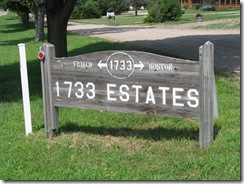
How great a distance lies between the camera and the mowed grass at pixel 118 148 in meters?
→ 4.32

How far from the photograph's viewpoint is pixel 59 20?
10414mm

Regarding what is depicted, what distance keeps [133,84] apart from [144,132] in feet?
3.07

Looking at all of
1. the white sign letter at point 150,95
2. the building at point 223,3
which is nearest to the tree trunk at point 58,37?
the white sign letter at point 150,95

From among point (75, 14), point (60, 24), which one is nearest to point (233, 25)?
point (60, 24)

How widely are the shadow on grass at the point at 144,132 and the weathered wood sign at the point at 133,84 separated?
Answer: 19.1 inches

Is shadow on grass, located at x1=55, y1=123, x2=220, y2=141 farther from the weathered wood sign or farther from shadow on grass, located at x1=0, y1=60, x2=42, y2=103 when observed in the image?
shadow on grass, located at x1=0, y1=60, x2=42, y2=103

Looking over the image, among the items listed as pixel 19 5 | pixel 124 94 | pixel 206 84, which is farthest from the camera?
pixel 19 5

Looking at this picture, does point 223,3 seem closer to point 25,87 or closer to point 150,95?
point 25,87

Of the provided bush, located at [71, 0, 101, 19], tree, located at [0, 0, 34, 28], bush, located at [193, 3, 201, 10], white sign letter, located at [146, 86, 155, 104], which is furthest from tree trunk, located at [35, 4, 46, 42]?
bush, located at [193, 3, 201, 10]

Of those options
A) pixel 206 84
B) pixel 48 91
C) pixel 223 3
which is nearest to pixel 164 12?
pixel 223 3

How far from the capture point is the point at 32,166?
4648 mm

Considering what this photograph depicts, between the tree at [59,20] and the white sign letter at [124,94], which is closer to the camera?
the white sign letter at [124,94]

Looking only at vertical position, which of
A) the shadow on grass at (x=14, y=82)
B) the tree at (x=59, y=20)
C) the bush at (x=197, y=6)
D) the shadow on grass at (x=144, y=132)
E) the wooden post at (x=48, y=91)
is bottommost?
the shadow on grass at (x=14, y=82)

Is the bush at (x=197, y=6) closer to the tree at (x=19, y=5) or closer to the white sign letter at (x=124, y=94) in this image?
the tree at (x=19, y=5)
